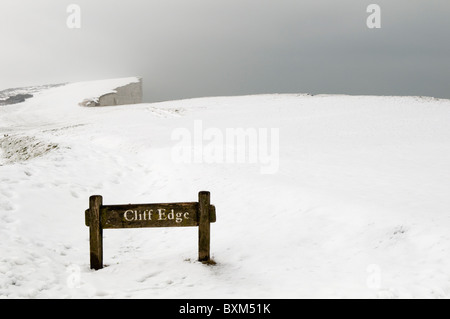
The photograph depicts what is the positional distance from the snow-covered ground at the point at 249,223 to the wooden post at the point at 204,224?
30 cm

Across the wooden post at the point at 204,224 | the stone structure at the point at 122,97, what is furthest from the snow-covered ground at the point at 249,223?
the stone structure at the point at 122,97

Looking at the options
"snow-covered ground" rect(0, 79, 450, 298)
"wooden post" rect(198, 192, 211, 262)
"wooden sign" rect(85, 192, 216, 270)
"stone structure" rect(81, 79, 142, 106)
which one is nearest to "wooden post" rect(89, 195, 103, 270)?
"wooden sign" rect(85, 192, 216, 270)

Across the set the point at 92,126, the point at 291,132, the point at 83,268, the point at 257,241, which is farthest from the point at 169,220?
the point at 92,126

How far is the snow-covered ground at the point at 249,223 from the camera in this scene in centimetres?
621

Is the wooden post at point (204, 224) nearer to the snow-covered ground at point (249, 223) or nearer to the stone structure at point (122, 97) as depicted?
the snow-covered ground at point (249, 223)

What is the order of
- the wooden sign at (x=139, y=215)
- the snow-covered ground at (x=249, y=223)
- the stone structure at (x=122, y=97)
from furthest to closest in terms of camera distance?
the stone structure at (x=122, y=97) → the wooden sign at (x=139, y=215) → the snow-covered ground at (x=249, y=223)

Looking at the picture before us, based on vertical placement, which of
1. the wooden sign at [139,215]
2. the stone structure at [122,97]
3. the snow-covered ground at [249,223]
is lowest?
the snow-covered ground at [249,223]

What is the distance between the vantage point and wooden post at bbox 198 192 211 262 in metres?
6.93

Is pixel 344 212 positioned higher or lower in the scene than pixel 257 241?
higher

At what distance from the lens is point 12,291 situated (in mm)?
5863

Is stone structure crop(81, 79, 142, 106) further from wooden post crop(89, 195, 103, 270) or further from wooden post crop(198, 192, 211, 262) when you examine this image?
wooden post crop(198, 192, 211, 262)

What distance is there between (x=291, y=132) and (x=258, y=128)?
9.33ft

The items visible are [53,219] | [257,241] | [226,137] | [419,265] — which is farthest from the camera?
[226,137]
